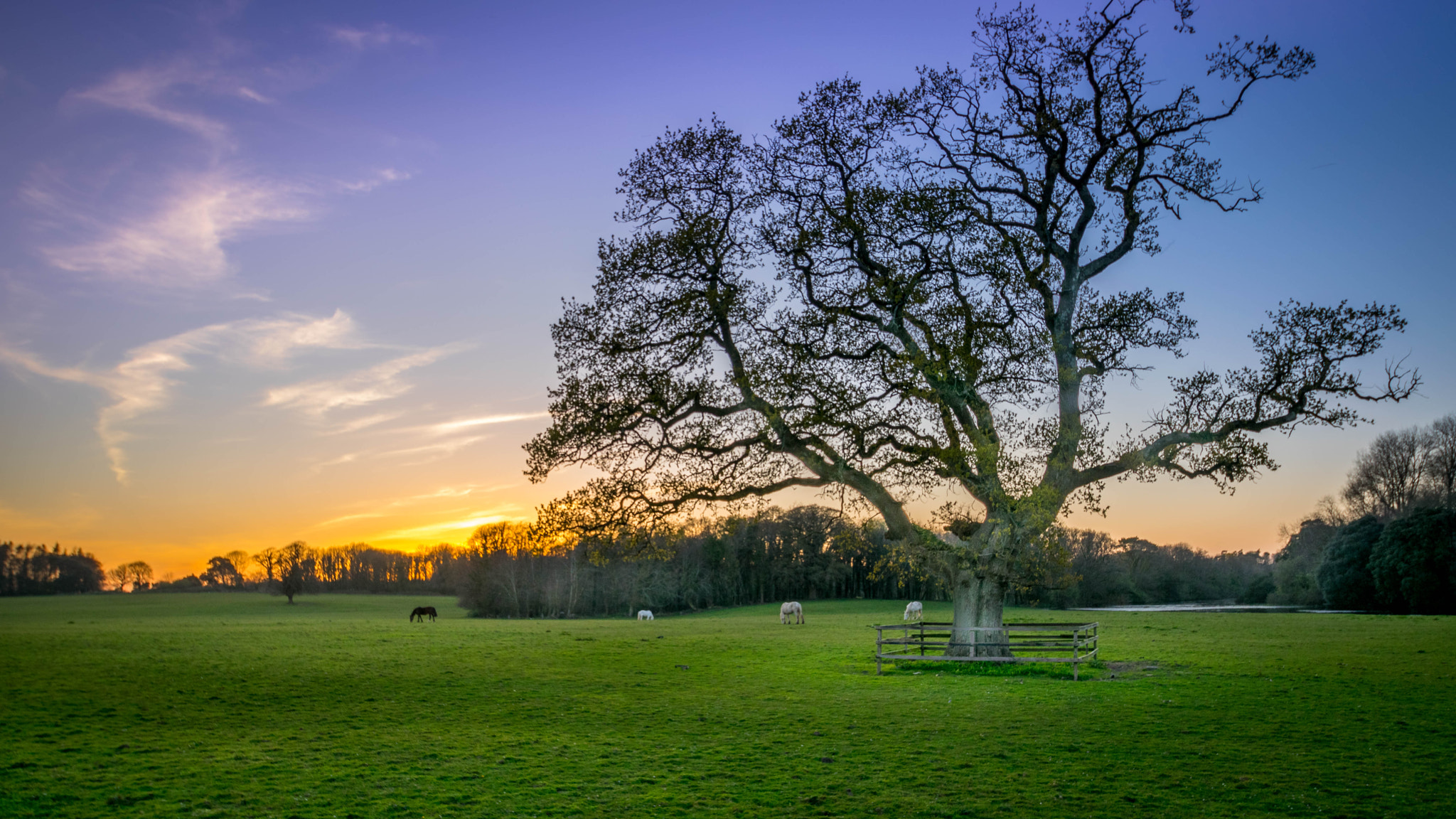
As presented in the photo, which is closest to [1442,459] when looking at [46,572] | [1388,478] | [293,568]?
[1388,478]

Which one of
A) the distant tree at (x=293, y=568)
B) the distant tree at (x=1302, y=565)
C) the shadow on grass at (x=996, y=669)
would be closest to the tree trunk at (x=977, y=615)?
the shadow on grass at (x=996, y=669)

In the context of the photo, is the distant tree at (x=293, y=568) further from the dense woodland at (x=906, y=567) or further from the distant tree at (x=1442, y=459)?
the distant tree at (x=1442, y=459)

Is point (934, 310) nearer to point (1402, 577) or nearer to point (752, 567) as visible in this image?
point (1402, 577)

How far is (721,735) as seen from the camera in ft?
44.6

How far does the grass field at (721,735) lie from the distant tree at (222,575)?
10500 centimetres

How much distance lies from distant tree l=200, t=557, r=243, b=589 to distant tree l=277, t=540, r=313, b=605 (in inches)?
570

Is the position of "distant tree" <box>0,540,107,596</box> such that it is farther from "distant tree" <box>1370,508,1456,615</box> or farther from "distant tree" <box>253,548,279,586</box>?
"distant tree" <box>1370,508,1456,615</box>

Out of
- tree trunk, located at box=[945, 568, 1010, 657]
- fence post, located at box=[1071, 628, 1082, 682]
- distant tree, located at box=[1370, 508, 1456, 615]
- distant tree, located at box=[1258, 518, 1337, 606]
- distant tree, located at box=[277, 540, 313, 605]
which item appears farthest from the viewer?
distant tree, located at box=[277, 540, 313, 605]

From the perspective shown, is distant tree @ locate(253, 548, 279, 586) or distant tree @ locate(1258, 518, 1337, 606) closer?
distant tree @ locate(1258, 518, 1337, 606)

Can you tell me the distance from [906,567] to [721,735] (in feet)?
41.1

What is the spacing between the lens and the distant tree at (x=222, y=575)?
12069cm

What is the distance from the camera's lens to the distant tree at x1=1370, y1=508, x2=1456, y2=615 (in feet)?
177

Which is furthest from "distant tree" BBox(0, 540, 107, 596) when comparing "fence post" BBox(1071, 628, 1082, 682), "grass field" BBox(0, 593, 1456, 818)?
"fence post" BBox(1071, 628, 1082, 682)

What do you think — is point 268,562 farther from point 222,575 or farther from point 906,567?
point 906,567
